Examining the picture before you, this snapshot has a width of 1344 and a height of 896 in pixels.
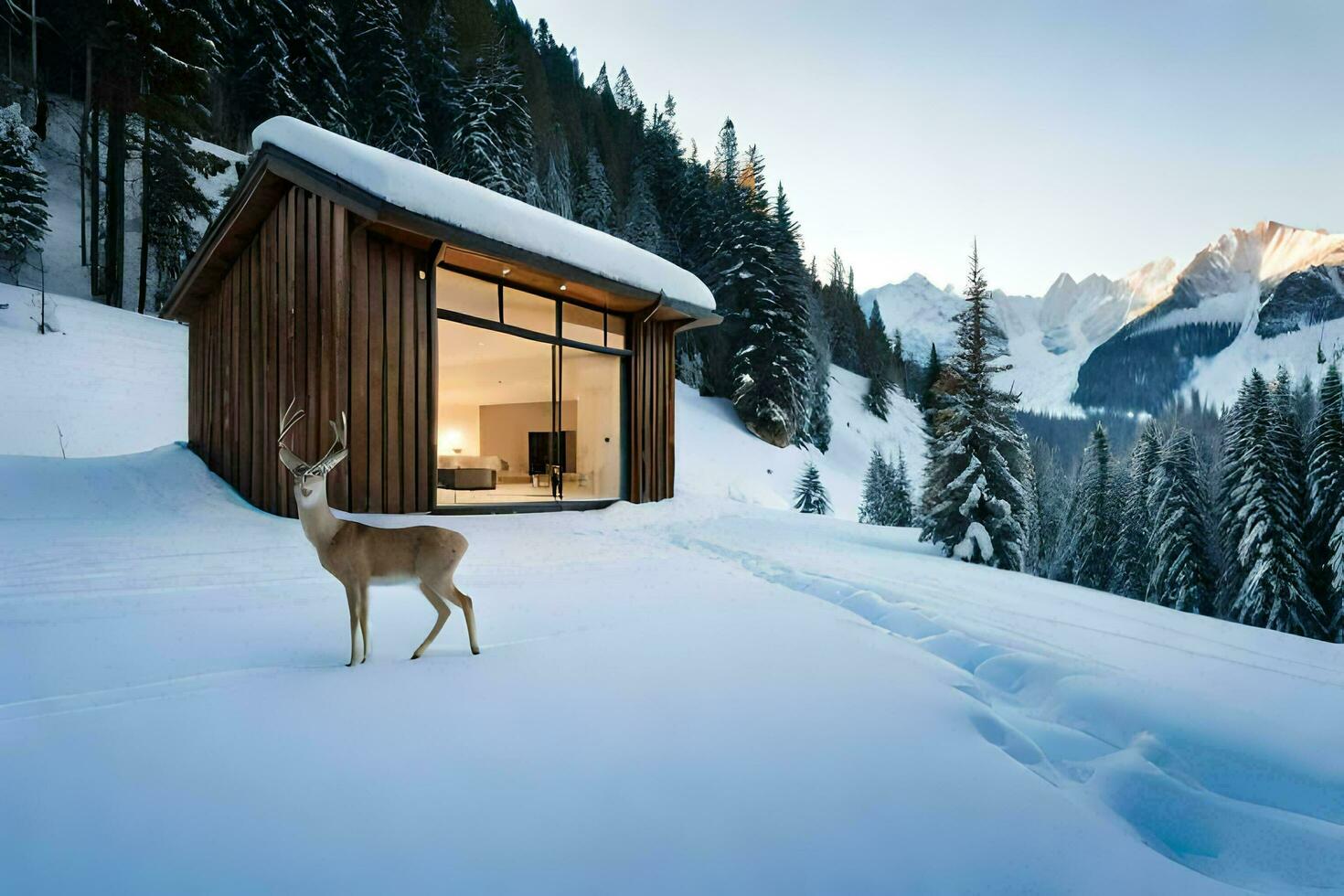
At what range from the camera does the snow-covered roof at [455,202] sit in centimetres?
518

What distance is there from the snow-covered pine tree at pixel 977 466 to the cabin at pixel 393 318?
3.78 meters

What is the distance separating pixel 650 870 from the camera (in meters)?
1.20

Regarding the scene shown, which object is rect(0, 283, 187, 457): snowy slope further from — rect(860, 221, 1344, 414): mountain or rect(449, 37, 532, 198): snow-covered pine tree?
rect(860, 221, 1344, 414): mountain

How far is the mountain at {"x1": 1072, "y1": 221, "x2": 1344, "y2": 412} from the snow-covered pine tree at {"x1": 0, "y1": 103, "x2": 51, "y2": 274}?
27.3 metres

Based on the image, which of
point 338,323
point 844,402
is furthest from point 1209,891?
point 844,402

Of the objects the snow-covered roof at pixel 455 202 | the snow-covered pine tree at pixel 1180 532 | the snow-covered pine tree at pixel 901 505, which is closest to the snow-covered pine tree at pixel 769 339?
the snow-covered pine tree at pixel 901 505

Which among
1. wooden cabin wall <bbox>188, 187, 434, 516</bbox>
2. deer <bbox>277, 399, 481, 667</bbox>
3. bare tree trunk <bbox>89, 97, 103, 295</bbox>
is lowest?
deer <bbox>277, 399, 481, 667</bbox>

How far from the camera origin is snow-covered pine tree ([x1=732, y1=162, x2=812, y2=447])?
2175 cm

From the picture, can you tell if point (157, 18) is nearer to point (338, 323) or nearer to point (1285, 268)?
point (338, 323)

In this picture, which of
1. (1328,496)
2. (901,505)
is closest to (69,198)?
(901,505)

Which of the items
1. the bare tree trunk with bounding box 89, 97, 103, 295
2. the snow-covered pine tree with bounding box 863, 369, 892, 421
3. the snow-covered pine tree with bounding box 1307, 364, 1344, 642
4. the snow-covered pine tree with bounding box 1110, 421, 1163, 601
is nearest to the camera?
the snow-covered pine tree with bounding box 1307, 364, 1344, 642

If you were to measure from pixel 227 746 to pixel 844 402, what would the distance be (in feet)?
103

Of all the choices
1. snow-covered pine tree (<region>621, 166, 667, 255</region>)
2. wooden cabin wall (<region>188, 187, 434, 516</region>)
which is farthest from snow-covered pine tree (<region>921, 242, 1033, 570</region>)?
snow-covered pine tree (<region>621, 166, 667, 255</region>)

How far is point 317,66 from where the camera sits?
73.7 ft
